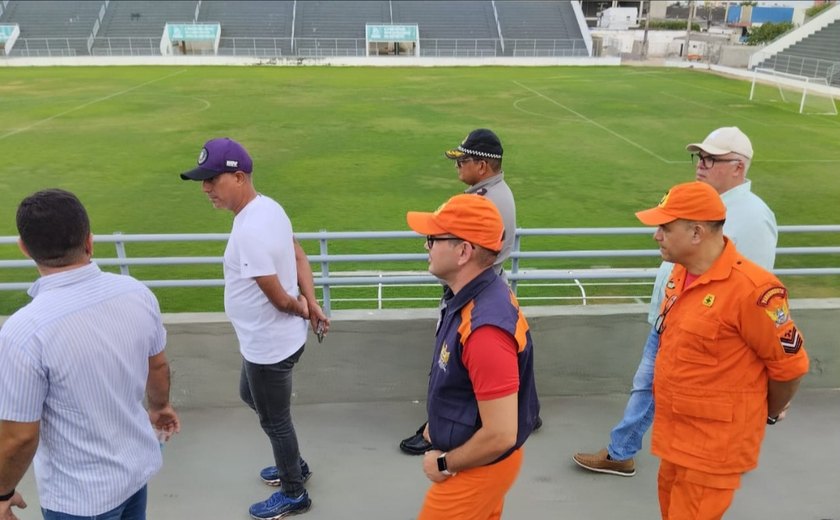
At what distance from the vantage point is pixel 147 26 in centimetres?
4794

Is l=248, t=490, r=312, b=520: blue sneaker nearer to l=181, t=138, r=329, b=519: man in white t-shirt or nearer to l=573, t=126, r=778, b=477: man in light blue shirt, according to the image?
l=181, t=138, r=329, b=519: man in white t-shirt

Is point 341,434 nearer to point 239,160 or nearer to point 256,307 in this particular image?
point 256,307

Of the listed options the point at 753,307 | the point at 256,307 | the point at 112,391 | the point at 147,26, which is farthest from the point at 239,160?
the point at 147,26

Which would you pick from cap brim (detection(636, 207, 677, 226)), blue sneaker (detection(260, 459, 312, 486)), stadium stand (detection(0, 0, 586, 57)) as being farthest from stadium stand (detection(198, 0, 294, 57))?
cap brim (detection(636, 207, 677, 226))

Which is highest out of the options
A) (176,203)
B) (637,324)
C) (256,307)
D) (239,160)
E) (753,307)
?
(239,160)

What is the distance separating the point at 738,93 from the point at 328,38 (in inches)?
1175

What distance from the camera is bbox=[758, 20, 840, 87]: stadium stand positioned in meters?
34.8

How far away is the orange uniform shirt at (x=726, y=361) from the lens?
2.39 metres

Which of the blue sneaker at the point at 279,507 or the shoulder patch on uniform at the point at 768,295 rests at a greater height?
the shoulder patch on uniform at the point at 768,295

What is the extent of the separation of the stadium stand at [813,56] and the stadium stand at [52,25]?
4477 cm

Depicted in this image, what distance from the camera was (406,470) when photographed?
3.84 meters

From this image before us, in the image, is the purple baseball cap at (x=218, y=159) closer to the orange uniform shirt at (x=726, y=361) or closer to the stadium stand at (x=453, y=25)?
the orange uniform shirt at (x=726, y=361)

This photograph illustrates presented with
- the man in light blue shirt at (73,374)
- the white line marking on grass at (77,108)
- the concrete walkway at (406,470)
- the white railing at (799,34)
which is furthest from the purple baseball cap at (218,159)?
the white railing at (799,34)

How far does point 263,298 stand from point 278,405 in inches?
23.1
